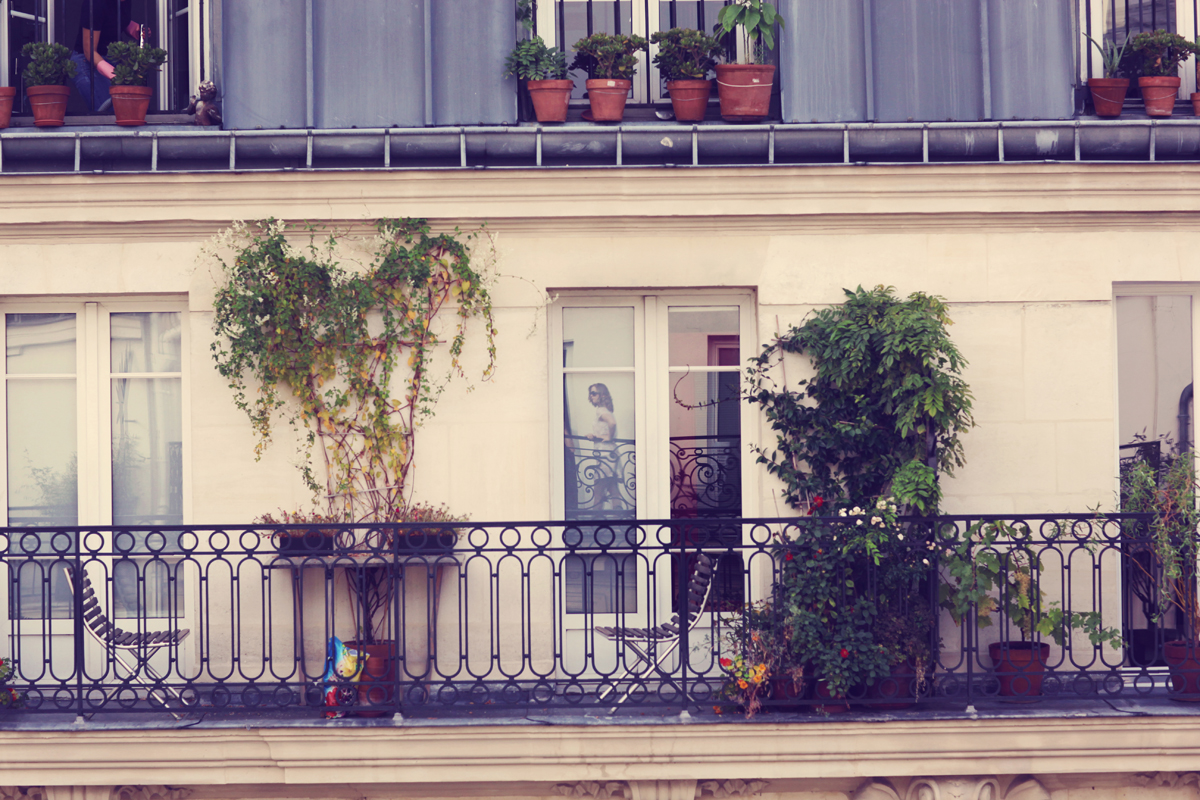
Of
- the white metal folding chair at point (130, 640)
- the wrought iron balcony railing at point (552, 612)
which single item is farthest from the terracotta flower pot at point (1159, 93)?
the white metal folding chair at point (130, 640)

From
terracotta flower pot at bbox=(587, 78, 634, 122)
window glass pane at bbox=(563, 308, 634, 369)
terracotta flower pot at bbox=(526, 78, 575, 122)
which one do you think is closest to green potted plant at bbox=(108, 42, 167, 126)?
terracotta flower pot at bbox=(526, 78, 575, 122)

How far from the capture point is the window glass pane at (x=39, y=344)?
8516mm

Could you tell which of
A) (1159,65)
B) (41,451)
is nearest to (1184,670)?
(1159,65)

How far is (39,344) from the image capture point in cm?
854

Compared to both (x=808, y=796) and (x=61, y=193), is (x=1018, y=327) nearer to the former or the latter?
(x=808, y=796)

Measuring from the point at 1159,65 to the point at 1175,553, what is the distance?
10.4ft

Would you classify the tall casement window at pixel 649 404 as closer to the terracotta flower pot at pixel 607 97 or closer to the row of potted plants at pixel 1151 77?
the terracotta flower pot at pixel 607 97

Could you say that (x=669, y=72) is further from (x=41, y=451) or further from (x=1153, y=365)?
(x=41, y=451)

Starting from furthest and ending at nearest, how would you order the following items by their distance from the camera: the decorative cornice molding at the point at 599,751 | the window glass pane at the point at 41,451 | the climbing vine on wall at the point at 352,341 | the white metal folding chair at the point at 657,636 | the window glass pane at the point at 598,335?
the window glass pane at the point at 598,335 < the window glass pane at the point at 41,451 < the climbing vine on wall at the point at 352,341 < the white metal folding chair at the point at 657,636 < the decorative cornice molding at the point at 599,751

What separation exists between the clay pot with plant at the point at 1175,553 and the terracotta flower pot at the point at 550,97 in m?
4.29

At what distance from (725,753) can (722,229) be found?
3267mm

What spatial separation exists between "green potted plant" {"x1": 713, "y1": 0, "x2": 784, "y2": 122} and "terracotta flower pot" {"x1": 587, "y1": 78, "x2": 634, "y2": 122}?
2.11ft

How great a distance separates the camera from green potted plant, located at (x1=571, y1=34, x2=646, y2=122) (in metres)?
8.31

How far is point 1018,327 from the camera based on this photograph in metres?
8.38
